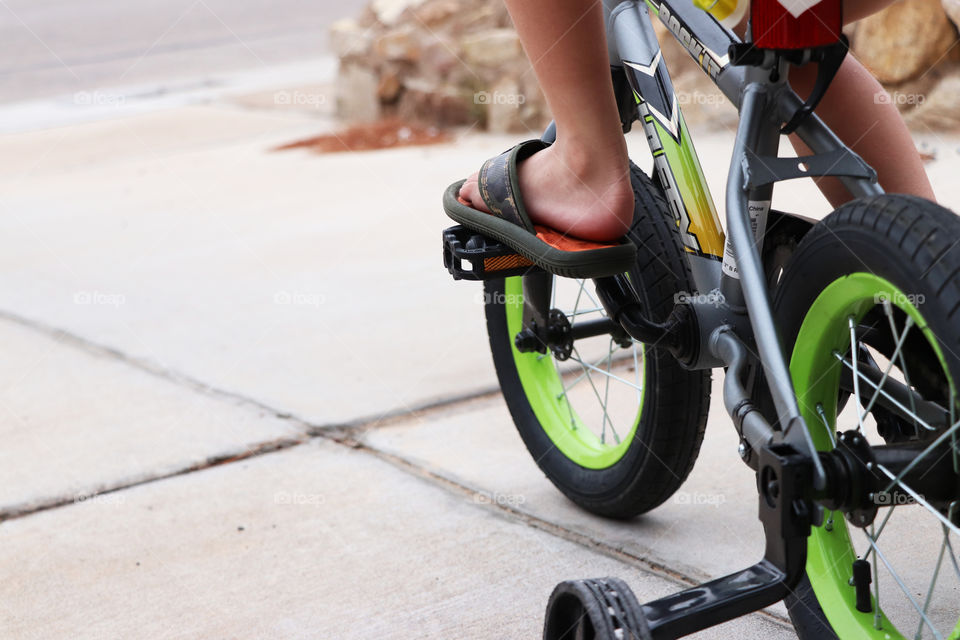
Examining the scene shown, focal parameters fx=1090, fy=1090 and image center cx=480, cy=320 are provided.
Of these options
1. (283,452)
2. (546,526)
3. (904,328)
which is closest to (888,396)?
(904,328)

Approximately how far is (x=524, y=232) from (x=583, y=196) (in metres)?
0.11

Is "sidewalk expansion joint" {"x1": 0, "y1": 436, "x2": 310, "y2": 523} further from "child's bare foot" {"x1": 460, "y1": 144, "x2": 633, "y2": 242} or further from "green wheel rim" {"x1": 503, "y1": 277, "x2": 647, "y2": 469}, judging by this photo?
"child's bare foot" {"x1": 460, "y1": 144, "x2": 633, "y2": 242}

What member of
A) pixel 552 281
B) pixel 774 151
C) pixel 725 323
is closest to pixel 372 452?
pixel 552 281

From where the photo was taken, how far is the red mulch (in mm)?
5938

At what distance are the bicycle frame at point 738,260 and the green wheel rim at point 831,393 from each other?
6 centimetres

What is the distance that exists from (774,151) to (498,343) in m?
0.96

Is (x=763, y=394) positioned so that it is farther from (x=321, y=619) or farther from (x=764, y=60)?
(x=321, y=619)

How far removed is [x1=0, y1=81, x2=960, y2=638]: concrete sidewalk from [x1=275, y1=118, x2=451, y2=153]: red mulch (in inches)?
48.1

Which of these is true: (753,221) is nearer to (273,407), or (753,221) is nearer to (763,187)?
(763,187)

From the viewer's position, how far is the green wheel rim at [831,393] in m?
1.26

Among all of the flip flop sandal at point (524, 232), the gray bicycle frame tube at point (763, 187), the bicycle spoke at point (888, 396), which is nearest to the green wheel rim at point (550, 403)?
the flip flop sandal at point (524, 232)

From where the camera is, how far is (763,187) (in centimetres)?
145

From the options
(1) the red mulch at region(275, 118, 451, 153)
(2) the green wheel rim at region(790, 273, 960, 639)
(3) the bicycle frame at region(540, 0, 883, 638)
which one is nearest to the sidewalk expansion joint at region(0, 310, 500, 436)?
(3) the bicycle frame at region(540, 0, 883, 638)

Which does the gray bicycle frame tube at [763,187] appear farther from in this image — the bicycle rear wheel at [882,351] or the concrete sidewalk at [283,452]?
the concrete sidewalk at [283,452]
